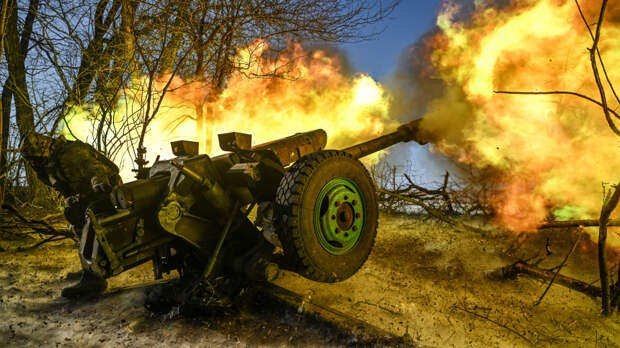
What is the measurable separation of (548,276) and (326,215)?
2756mm

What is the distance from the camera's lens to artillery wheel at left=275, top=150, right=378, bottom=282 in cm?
294

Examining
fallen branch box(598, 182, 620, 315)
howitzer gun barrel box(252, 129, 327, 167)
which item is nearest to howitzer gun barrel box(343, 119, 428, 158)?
howitzer gun barrel box(252, 129, 327, 167)

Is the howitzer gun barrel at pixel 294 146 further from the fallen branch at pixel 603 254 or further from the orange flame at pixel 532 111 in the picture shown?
the fallen branch at pixel 603 254

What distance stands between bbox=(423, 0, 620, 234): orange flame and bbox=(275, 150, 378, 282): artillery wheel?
310 centimetres

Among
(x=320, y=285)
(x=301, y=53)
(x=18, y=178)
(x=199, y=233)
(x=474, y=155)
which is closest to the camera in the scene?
(x=199, y=233)

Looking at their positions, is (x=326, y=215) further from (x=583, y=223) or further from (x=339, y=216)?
(x=583, y=223)

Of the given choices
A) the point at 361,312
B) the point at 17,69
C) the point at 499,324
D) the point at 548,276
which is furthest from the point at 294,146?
the point at 17,69

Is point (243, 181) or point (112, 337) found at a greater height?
point (243, 181)

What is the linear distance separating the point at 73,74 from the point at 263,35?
4.55 meters

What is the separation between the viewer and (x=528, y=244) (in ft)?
17.8

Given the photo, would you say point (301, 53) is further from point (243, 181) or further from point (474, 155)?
point (243, 181)

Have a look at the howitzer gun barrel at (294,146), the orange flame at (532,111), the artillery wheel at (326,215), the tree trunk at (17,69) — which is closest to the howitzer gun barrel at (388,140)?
the orange flame at (532,111)

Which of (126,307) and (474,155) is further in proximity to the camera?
(474,155)

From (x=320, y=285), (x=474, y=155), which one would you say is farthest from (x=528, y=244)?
(x=320, y=285)
